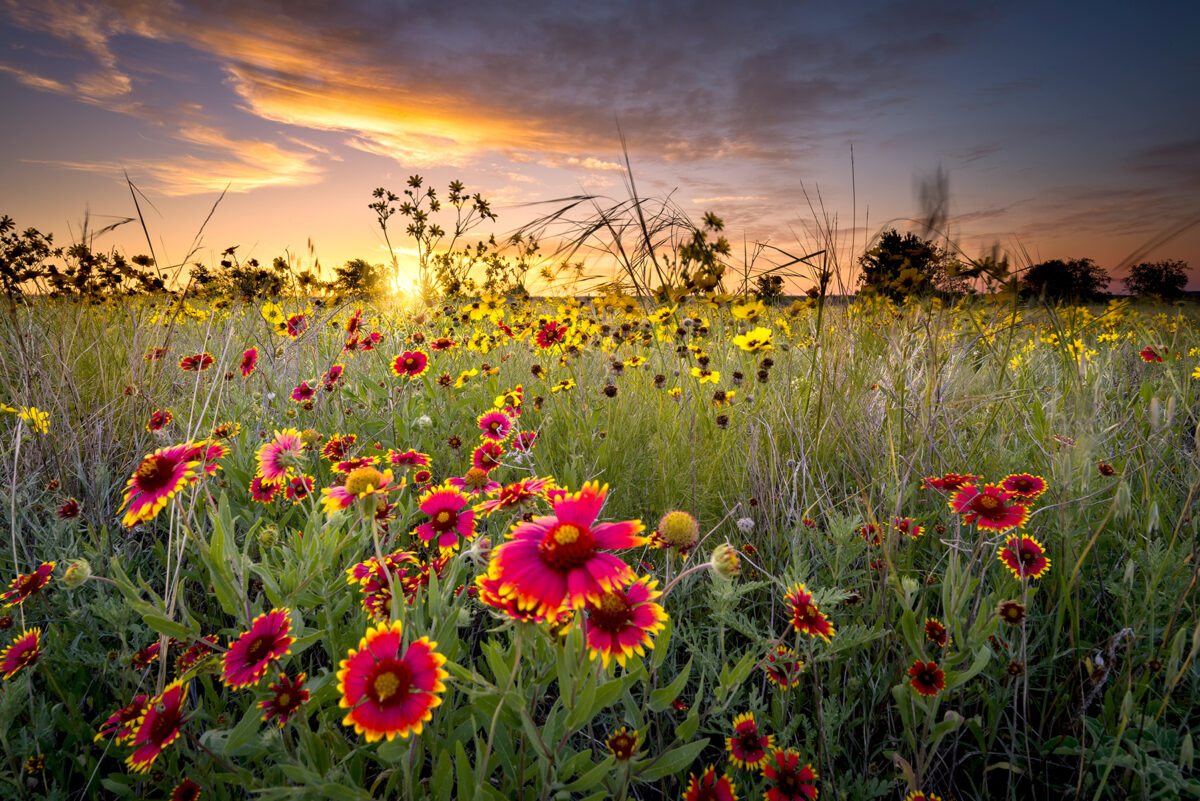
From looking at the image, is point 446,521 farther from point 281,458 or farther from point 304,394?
point 304,394

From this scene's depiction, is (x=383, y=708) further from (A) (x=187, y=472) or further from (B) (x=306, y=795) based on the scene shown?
(A) (x=187, y=472)

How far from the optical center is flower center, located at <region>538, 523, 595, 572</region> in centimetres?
64

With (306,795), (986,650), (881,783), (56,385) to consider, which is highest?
(56,385)

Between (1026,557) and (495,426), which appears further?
(495,426)

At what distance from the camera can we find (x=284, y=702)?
75 centimetres

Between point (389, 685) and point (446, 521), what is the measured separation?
1.30 ft

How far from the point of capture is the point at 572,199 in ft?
5.74

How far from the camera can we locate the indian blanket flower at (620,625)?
2.24ft

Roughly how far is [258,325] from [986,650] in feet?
15.2

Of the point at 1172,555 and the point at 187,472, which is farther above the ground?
the point at 187,472

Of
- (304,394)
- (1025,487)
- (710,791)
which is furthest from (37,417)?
(1025,487)

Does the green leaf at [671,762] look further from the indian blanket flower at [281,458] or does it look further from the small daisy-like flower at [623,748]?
the indian blanket flower at [281,458]

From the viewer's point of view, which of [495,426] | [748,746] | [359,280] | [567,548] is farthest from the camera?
[359,280]

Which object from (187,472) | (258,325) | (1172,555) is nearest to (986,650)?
(1172,555)
